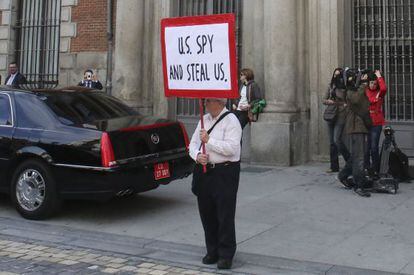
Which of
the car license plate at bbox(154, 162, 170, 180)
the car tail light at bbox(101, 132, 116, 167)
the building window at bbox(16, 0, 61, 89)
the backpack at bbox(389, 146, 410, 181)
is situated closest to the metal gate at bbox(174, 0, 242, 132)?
the building window at bbox(16, 0, 61, 89)

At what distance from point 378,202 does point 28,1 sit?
1194cm

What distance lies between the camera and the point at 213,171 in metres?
5.27

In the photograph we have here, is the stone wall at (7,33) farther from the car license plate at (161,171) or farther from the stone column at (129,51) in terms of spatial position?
the car license plate at (161,171)

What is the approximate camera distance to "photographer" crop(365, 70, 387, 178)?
9.24m

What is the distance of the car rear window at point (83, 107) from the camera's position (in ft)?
24.4

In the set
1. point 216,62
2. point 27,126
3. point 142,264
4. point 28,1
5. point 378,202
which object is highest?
point 28,1

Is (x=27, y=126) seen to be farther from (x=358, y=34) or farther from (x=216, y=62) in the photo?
(x=358, y=34)

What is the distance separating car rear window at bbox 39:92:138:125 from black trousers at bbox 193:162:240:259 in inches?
106

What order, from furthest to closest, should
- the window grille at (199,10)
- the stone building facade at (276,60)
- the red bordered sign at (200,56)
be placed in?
the window grille at (199,10) < the stone building facade at (276,60) < the red bordered sign at (200,56)

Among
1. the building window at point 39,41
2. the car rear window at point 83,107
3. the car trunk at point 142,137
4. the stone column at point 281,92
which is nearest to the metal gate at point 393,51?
the stone column at point 281,92

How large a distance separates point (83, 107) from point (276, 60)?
16.3 ft

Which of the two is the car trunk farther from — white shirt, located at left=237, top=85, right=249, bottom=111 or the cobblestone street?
white shirt, located at left=237, top=85, right=249, bottom=111

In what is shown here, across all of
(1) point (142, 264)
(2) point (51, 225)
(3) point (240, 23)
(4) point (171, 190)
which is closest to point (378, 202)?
(4) point (171, 190)

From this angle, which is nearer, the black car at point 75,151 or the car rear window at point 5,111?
the black car at point 75,151
